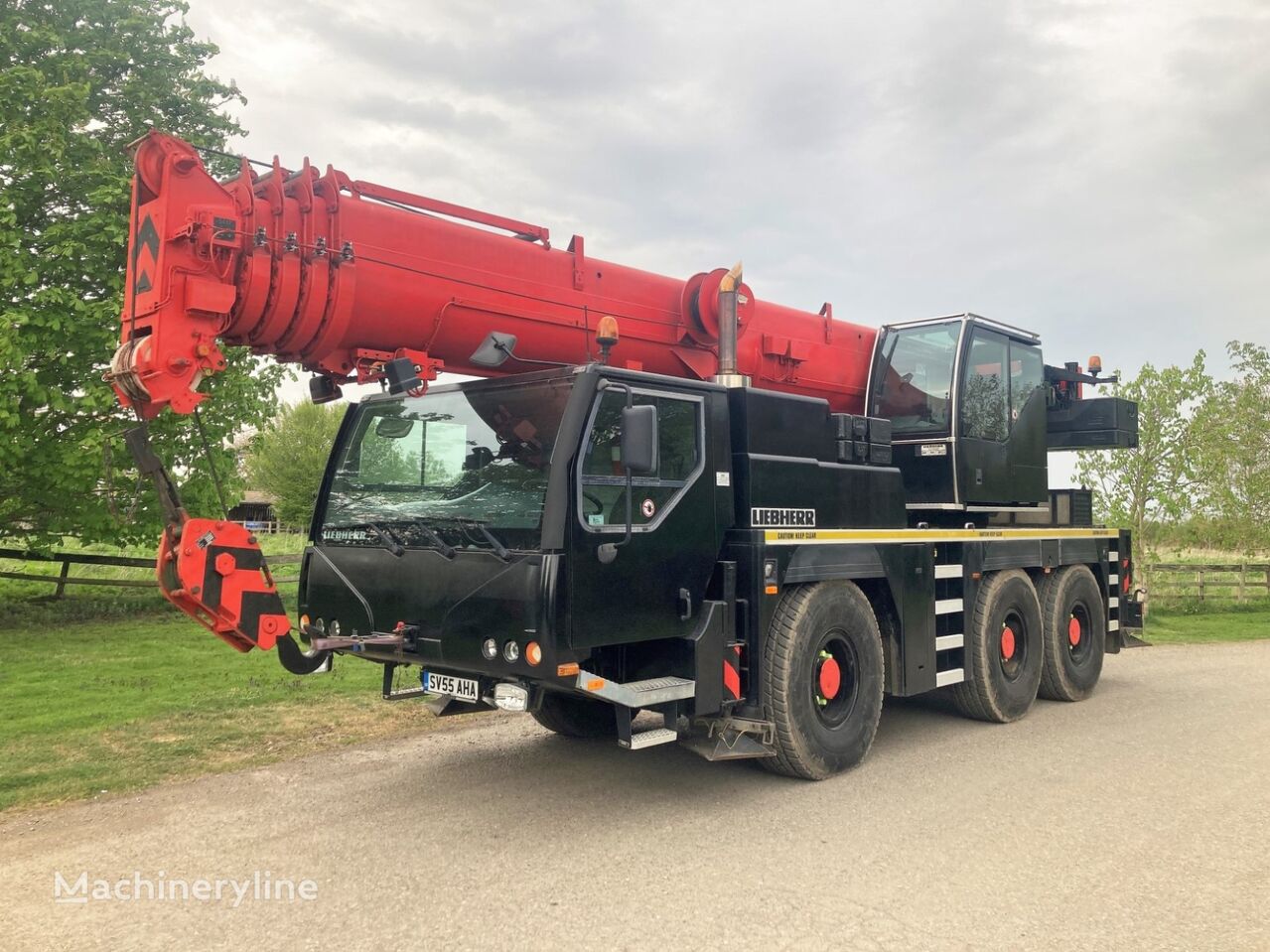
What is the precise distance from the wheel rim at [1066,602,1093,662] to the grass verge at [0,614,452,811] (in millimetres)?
6114

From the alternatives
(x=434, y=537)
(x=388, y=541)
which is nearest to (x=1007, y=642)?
(x=434, y=537)

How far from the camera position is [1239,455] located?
20.4m

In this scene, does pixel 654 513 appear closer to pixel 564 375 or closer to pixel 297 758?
pixel 564 375

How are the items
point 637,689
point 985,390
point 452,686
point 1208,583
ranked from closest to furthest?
point 637,689
point 452,686
point 985,390
point 1208,583

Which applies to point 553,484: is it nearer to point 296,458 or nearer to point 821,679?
point 821,679

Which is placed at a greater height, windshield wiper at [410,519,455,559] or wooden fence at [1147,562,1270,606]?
windshield wiper at [410,519,455,559]

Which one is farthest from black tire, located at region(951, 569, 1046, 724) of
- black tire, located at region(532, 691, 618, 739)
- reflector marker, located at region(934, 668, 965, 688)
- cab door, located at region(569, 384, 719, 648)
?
cab door, located at region(569, 384, 719, 648)

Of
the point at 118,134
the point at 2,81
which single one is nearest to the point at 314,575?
the point at 2,81

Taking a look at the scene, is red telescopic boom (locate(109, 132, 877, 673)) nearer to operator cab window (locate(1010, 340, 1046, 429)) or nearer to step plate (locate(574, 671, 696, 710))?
step plate (locate(574, 671, 696, 710))

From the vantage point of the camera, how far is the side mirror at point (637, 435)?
503 cm

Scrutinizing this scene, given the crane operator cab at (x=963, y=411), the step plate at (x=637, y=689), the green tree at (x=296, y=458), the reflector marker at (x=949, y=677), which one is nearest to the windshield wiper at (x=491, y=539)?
the step plate at (x=637, y=689)

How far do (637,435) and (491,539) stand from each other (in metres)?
0.94

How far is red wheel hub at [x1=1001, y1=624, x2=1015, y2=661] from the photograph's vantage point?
27.3 feet

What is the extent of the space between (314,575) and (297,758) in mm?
1563
